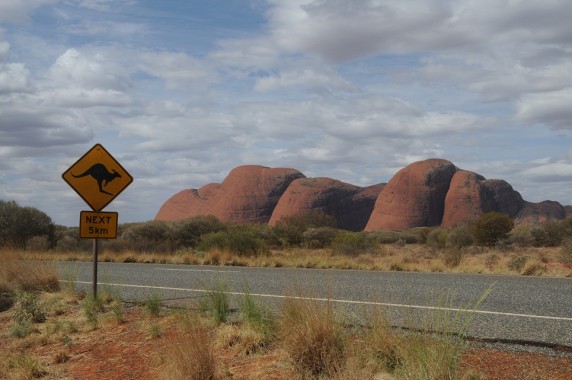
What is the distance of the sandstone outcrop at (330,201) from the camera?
90.0 m

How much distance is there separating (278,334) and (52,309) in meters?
5.70

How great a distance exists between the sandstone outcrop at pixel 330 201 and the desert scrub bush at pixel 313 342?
82303 mm

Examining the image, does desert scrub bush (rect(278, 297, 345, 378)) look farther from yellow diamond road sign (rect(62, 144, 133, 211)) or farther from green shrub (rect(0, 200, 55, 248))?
green shrub (rect(0, 200, 55, 248))

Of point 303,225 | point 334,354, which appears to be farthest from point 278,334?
point 303,225

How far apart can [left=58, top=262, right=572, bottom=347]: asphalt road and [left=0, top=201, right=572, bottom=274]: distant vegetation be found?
445cm

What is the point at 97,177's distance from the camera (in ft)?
35.4

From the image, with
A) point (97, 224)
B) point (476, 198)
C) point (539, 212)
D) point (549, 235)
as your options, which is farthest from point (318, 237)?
point (539, 212)

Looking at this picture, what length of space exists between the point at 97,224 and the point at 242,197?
288ft

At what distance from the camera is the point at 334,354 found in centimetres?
552

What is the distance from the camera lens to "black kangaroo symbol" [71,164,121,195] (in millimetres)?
10688

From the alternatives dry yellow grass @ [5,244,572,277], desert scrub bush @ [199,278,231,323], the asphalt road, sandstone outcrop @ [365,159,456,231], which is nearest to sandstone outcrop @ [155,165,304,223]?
sandstone outcrop @ [365,159,456,231]

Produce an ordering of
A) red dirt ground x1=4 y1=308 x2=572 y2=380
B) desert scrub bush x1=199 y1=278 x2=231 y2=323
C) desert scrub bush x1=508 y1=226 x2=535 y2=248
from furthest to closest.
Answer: desert scrub bush x1=508 y1=226 x2=535 y2=248
desert scrub bush x1=199 y1=278 x2=231 y2=323
red dirt ground x1=4 y1=308 x2=572 y2=380

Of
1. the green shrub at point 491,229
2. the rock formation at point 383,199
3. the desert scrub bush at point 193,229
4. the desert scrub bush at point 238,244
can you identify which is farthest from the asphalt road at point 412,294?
the rock formation at point 383,199

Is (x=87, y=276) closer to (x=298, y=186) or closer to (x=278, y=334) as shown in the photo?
(x=278, y=334)
